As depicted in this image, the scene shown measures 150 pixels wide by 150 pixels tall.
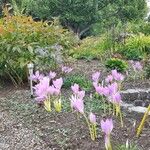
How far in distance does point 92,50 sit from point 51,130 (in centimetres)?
665

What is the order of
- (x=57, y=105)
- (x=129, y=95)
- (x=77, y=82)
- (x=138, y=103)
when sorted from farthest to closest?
(x=77, y=82) → (x=129, y=95) → (x=138, y=103) → (x=57, y=105)

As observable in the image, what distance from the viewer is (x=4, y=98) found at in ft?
20.4

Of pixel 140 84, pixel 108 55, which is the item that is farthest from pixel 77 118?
pixel 108 55

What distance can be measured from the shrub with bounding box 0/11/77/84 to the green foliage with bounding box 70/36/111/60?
2.57 m

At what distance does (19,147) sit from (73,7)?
18.9 m

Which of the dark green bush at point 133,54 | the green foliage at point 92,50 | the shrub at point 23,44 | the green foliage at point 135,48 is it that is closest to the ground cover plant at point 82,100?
the shrub at point 23,44

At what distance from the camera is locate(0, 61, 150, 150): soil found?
4.33m

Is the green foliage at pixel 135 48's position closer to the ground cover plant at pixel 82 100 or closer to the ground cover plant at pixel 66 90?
the ground cover plant at pixel 66 90

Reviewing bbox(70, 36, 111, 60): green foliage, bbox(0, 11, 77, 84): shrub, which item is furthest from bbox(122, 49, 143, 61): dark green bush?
bbox(0, 11, 77, 84): shrub

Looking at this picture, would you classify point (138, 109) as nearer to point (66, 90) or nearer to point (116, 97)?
point (116, 97)

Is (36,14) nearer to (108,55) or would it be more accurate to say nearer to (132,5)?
(132,5)

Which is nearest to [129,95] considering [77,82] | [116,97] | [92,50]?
[77,82]

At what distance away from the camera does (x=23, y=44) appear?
6.78 metres

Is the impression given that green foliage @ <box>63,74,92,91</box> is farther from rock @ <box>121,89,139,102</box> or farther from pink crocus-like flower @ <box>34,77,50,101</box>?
pink crocus-like flower @ <box>34,77,50,101</box>
